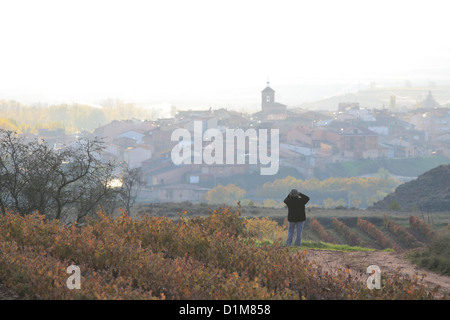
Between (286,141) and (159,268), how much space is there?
82.5m

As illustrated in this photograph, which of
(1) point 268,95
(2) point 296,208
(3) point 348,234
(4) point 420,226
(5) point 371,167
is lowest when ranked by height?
(3) point 348,234

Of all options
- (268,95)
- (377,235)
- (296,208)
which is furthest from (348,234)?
(268,95)

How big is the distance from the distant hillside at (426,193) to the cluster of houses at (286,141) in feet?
82.6

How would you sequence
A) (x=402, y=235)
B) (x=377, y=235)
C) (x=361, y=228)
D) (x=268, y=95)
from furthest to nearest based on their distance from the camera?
(x=268, y=95) < (x=361, y=228) < (x=377, y=235) < (x=402, y=235)

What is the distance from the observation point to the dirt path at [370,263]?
7.36 m

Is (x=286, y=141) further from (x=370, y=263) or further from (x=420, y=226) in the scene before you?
(x=370, y=263)

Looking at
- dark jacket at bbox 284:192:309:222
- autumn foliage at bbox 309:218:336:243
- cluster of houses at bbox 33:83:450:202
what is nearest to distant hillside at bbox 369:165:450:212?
autumn foliage at bbox 309:218:336:243

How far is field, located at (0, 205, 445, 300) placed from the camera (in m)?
5.08

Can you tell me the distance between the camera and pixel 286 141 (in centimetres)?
8756

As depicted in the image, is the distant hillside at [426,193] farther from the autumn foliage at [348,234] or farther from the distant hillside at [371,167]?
the distant hillside at [371,167]

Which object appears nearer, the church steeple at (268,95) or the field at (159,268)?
the field at (159,268)

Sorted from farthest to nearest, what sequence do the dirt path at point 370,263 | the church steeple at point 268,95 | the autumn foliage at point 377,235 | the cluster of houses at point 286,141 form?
the church steeple at point 268,95 < the cluster of houses at point 286,141 < the autumn foliage at point 377,235 < the dirt path at point 370,263

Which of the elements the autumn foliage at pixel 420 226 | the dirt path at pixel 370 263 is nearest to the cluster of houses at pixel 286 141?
the autumn foliage at pixel 420 226

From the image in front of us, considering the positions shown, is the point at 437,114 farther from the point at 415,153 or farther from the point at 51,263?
the point at 51,263
